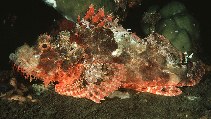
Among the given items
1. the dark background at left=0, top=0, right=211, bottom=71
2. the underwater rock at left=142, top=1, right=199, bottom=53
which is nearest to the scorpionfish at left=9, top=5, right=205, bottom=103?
the dark background at left=0, top=0, right=211, bottom=71

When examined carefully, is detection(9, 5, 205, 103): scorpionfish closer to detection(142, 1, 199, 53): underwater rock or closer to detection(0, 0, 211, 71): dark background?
detection(0, 0, 211, 71): dark background

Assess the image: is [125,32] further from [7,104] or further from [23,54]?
[7,104]

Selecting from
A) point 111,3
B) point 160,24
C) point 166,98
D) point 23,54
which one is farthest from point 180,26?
point 23,54

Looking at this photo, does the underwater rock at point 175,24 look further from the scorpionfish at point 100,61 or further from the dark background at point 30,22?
the scorpionfish at point 100,61

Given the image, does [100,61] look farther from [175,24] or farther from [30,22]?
[175,24]

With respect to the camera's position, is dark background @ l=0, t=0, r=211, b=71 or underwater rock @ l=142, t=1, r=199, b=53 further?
underwater rock @ l=142, t=1, r=199, b=53

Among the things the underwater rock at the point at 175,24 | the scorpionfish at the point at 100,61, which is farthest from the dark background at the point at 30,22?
the scorpionfish at the point at 100,61
